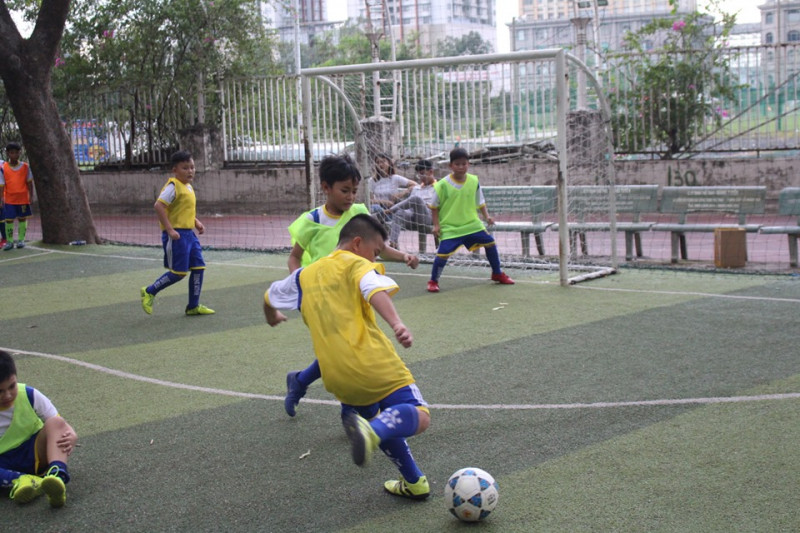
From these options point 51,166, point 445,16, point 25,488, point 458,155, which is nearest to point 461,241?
point 458,155

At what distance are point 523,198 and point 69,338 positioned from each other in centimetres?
654

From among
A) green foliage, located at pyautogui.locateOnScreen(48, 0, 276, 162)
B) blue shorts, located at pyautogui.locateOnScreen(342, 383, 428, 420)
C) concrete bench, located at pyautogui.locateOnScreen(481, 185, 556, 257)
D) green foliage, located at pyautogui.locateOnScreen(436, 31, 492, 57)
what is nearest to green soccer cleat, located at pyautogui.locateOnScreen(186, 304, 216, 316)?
concrete bench, located at pyautogui.locateOnScreen(481, 185, 556, 257)

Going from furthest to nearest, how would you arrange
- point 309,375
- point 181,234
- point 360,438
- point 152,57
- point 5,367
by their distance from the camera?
point 152,57, point 181,234, point 309,375, point 5,367, point 360,438

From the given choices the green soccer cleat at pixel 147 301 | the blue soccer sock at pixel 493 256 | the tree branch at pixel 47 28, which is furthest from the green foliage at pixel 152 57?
the green soccer cleat at pixel 147 301

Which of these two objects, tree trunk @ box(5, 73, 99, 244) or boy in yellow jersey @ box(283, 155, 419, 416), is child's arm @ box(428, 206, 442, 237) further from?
tree trunk @ box(5, 73, 99, 244)

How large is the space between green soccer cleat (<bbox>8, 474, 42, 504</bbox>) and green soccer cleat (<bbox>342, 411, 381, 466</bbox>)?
5.37 ft

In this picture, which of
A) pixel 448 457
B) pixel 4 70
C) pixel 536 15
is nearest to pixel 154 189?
pixel 4 70

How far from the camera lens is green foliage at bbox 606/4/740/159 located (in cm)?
1608

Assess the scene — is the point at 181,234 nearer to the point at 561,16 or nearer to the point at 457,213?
the point at 457,213

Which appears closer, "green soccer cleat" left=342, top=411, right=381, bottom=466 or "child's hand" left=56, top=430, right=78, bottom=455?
"green soccer cleat" left=342, top=411, right=381, bottom=466

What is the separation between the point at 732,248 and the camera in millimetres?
10773

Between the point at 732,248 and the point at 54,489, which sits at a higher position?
the point at 732,248

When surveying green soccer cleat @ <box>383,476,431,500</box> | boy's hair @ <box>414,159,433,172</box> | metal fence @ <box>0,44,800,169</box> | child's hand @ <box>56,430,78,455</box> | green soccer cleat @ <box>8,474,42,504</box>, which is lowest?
green soccer cleat @ <box>383,476,431,500</box>

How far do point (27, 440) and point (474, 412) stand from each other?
98.2 inches
